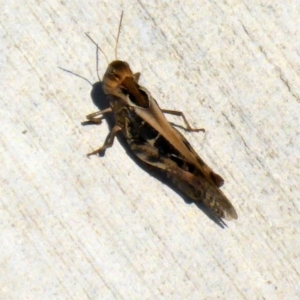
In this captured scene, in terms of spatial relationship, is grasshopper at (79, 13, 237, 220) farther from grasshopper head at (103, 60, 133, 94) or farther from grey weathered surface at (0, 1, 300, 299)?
grey weathered surface at (0, 1, 300, 299)

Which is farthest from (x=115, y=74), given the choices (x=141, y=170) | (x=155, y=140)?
(x=141, y=170)

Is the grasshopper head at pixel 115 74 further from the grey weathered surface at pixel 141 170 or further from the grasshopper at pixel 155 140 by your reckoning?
the grey weathered surface at pixel 141 170

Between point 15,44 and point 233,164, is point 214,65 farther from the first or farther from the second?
point 15,44

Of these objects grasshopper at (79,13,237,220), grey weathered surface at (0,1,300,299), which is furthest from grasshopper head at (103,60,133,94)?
grey weathered surface at (0,1,300,299)

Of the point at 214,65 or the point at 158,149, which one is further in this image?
the point at 214,65

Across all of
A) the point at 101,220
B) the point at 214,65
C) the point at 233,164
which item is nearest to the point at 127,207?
the point at 101,220
